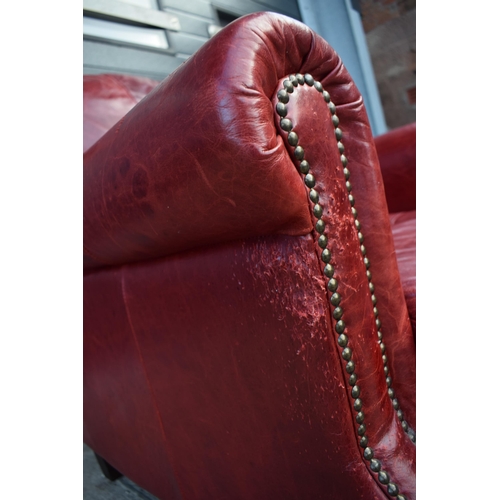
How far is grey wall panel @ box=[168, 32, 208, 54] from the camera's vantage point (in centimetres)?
183

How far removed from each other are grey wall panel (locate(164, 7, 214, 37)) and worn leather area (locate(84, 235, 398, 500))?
162 centimetres

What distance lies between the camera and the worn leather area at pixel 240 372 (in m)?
0.39

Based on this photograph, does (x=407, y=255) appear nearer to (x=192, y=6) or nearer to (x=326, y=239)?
(x=326, y=239)

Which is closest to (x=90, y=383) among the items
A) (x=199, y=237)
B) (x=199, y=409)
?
(x=199, y=409)

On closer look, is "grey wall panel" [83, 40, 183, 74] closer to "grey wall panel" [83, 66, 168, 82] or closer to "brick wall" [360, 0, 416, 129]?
"grey wall panel" [83, 66, 168, 82]

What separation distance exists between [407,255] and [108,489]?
78 cm

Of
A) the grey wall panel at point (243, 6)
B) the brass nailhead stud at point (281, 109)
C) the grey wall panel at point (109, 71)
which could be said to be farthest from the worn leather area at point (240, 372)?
the grey wall panel at point (243, 6)

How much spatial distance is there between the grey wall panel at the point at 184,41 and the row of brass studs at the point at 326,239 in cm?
165
